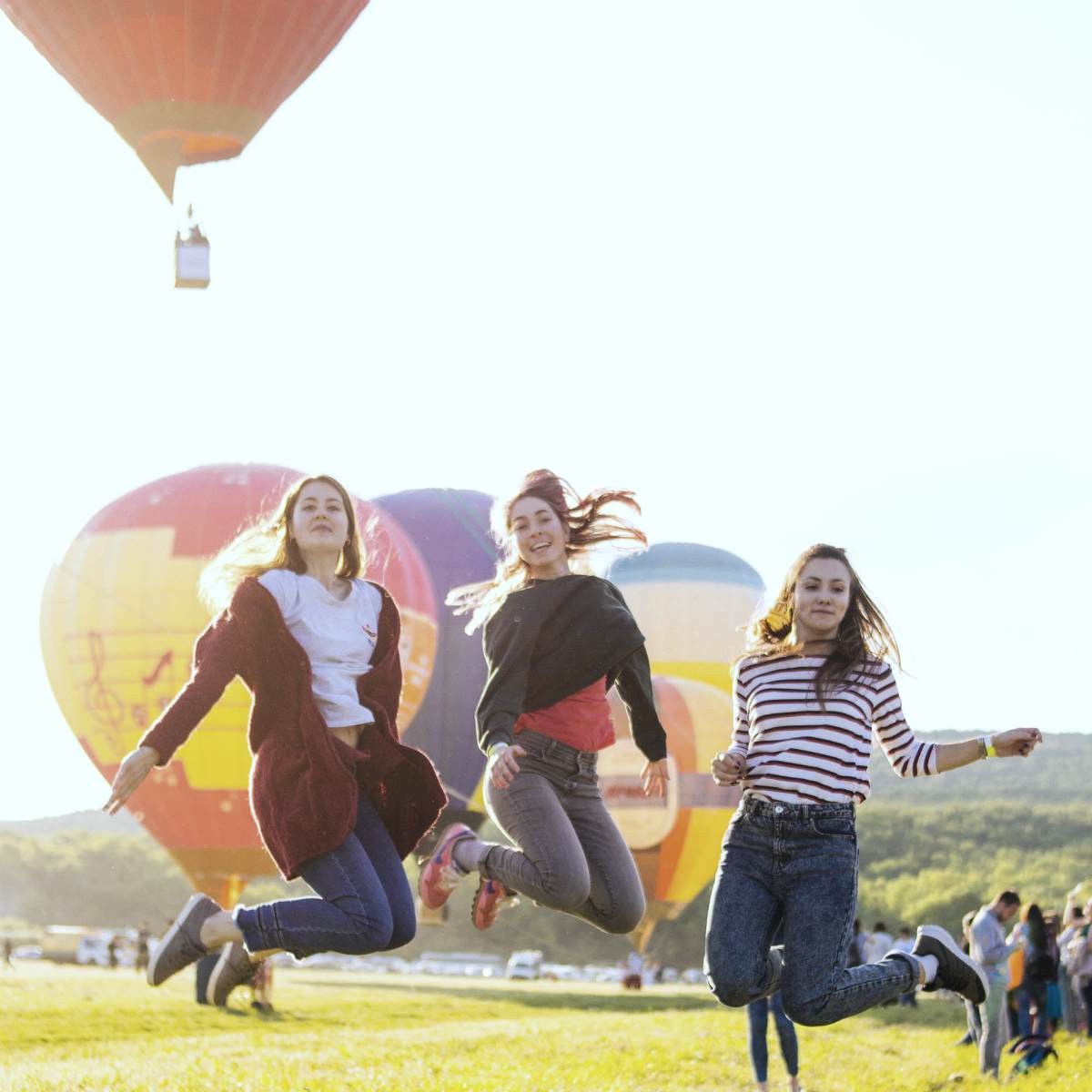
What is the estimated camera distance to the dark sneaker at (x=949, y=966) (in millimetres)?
7715

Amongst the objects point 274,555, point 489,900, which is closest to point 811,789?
point 489,900

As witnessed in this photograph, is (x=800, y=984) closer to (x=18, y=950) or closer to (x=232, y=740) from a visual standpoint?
(x=232, y=740)

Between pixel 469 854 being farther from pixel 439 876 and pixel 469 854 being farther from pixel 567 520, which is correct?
pixel 567 520

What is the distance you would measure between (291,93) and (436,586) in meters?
10.4

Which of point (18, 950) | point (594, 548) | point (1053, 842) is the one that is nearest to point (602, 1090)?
point (594, 548)

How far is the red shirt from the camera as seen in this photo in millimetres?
7836

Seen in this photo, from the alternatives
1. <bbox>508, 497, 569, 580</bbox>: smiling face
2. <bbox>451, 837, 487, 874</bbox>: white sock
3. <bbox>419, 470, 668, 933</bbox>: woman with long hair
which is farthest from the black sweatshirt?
<bbox>451, 837, 487, 874</bbox>: white sock

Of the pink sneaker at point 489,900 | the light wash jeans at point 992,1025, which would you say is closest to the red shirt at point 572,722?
the pink sneaker at point 489,900

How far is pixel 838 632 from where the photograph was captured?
7605 mm

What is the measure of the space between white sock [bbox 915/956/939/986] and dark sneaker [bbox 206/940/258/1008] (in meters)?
2.57

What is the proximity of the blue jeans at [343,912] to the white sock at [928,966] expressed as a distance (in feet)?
6.39

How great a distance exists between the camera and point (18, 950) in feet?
205

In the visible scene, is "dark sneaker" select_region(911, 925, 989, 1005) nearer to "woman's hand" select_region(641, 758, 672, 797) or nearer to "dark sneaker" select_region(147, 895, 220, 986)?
"woman's hand" select_region(641, 758, 672, 797)

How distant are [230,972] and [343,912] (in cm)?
89
